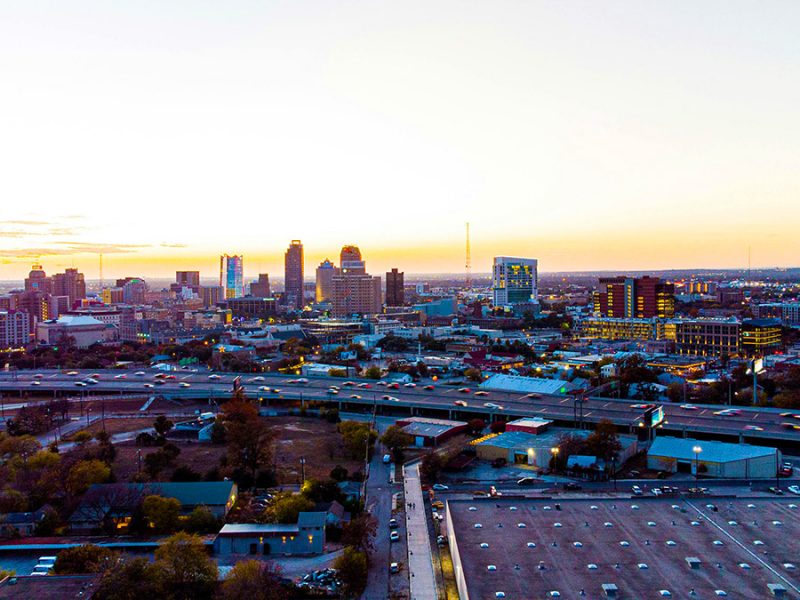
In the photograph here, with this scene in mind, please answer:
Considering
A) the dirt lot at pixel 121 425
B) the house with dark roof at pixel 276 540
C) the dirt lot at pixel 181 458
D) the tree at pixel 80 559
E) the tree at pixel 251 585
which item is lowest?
the dirt lot at pixel 121 425

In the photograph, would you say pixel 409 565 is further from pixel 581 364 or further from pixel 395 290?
pixel 395 290

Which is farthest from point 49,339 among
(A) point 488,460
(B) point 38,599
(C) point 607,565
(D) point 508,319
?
(C) point 607,565

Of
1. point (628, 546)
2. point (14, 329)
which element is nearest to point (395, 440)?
point (628, 546)

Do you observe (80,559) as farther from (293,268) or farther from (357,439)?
(293,268)

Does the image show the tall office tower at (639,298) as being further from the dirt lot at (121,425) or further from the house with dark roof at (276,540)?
the house with dark roof at (276,540)

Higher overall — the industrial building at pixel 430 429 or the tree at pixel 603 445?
the tree at pixel 603 445

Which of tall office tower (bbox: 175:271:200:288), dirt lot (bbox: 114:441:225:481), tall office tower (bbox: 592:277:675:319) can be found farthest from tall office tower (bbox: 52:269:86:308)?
dirt lot (bbox: 114:441:225:481)

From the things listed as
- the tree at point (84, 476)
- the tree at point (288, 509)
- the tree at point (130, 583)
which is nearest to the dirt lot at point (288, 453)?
the tree at point (84, 476)
